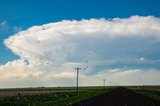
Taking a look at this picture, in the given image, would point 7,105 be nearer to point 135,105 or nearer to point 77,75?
point 135,105

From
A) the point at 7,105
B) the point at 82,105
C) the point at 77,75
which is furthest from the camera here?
the point at 77,75

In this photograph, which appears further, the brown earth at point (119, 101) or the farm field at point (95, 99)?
the farm field at point (95, 99)

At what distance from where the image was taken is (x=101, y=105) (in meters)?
37.5

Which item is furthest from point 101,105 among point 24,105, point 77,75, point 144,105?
point 77,75

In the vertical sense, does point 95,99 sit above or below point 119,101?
above

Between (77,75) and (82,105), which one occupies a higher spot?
(77,75)

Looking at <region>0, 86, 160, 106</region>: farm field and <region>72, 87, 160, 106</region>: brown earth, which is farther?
<region>0, 86, 160, 106</region>: farm field

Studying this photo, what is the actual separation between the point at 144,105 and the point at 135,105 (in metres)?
1.13

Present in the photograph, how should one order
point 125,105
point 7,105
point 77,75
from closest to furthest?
point 125,105 → point 7,105 → point 77,75

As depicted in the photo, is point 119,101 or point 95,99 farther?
point 95,99

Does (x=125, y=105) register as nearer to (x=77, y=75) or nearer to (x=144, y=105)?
(x=144, y=105)

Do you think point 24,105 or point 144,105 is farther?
point 24,105

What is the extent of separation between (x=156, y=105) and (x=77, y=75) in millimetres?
49807

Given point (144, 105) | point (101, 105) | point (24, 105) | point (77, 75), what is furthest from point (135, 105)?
point (77, 75)
